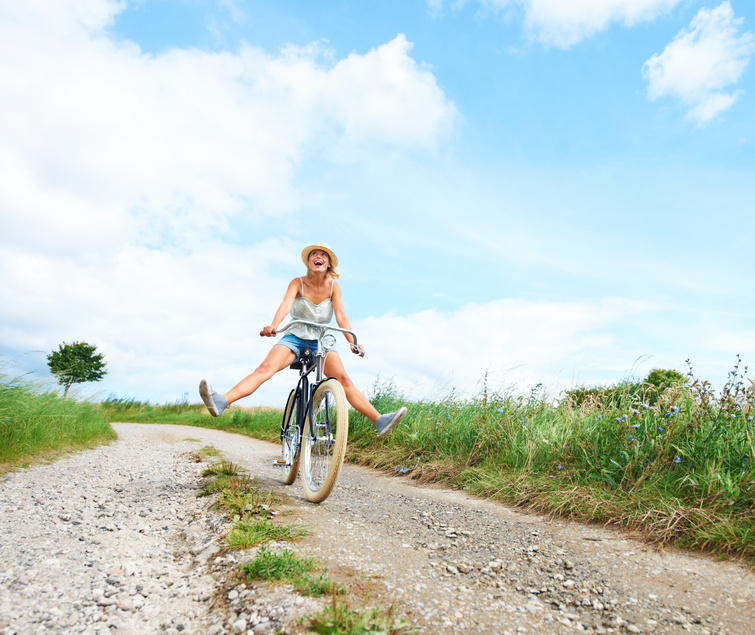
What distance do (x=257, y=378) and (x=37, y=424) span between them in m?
4.98

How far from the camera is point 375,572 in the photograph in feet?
9.84

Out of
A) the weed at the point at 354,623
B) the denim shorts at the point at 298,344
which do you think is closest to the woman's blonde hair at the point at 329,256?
the denim shorts at the point at 298,344

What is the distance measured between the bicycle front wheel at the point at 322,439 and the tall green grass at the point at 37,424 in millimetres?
4552

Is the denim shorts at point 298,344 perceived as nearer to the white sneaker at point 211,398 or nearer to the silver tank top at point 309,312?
the silver tank top at point 309,312

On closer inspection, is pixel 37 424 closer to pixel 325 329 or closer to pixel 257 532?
pixel 325 329

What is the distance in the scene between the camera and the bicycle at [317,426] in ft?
14.4

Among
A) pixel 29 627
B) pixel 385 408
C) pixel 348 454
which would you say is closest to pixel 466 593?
pixel 29 627

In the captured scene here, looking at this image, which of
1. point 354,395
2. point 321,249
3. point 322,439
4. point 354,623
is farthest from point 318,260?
point 354,623

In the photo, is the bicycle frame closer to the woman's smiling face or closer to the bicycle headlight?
the bicycle headlight

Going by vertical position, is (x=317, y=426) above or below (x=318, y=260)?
below

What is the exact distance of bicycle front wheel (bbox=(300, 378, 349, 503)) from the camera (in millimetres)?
4355

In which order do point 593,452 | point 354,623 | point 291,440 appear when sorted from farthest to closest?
point 291,440 → point 593,452 → point 354,623

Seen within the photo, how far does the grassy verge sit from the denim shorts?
94.5 inches

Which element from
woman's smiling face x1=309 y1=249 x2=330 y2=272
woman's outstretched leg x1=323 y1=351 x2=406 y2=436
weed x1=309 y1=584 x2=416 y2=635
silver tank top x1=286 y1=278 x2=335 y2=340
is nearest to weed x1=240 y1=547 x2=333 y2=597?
weed x1=309 y1=584 x2=416 y2=635
